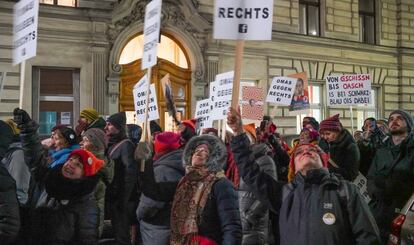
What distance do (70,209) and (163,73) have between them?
11.7m

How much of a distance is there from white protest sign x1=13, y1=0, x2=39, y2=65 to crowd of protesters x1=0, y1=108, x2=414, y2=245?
0.87m

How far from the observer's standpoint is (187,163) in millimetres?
3920

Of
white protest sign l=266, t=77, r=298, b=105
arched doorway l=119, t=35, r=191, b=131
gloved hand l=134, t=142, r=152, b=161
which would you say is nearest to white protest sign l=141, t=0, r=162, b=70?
gloved hand l=134, t=142, r=152, b=161

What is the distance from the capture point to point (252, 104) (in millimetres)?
9453

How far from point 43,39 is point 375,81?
40.9ft

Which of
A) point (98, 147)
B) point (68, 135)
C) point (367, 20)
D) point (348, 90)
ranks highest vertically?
point (367, 20)

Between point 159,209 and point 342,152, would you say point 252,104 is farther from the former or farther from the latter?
point 159,209

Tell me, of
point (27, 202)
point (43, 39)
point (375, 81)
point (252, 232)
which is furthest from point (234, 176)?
point (375, 81)

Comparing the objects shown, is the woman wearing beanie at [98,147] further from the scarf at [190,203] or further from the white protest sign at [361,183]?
the white protest sign at [361,183]

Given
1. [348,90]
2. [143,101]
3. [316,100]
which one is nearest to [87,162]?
[143,101]

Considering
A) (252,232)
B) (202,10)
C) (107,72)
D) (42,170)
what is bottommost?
(252,232)

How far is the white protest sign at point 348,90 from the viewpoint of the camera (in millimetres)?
11719

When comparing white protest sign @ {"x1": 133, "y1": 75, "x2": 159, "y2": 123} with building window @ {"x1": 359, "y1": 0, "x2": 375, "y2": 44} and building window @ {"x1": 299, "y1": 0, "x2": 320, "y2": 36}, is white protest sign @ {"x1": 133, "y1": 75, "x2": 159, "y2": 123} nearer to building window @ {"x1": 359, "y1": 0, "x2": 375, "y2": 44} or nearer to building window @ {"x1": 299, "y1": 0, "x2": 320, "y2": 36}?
building window @ {"x1": 299, "y1": 0, "x2": 320, "y2": 36}

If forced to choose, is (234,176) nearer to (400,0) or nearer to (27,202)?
(27,202)
